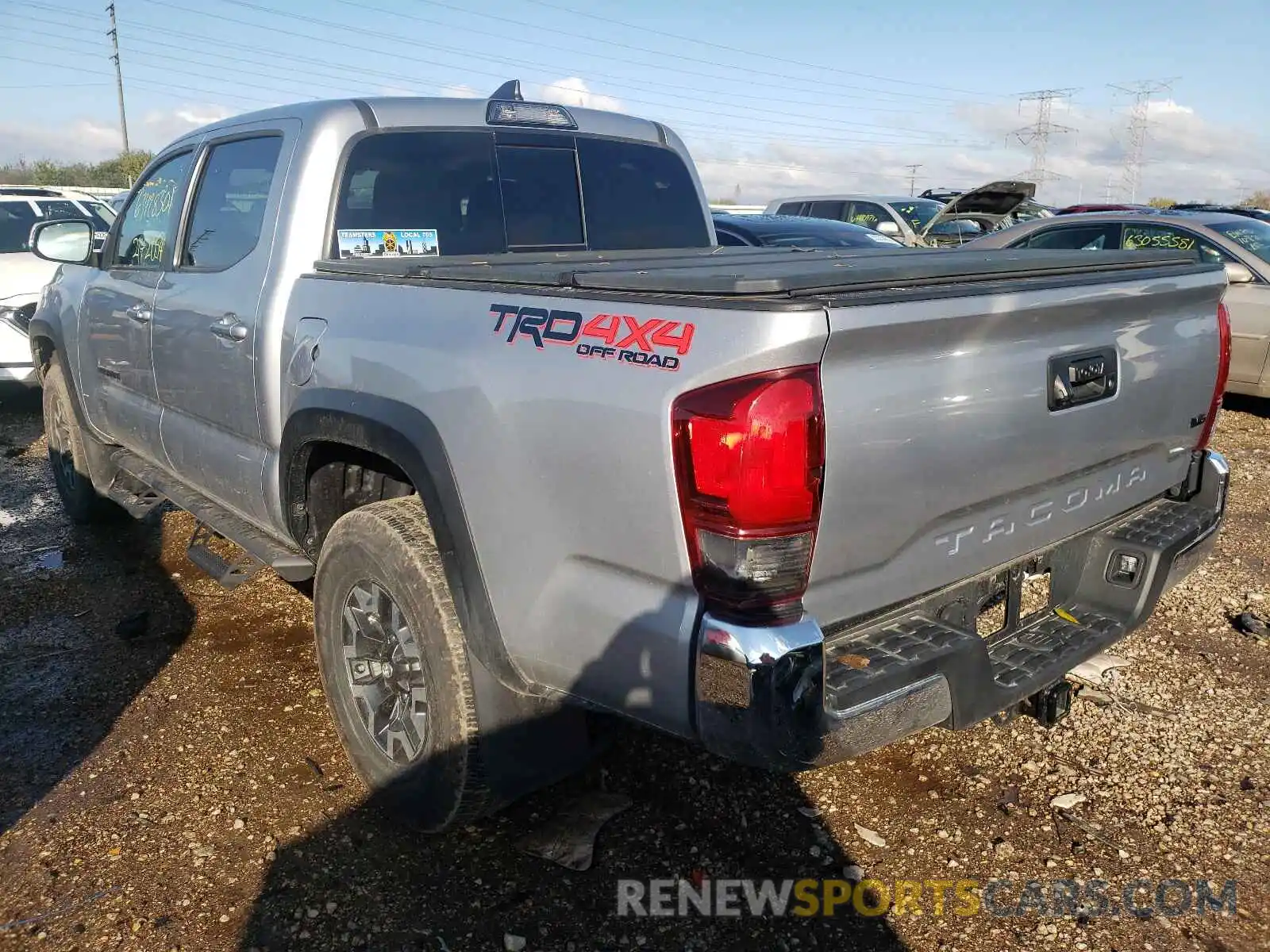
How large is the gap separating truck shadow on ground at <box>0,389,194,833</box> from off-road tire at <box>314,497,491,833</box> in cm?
98

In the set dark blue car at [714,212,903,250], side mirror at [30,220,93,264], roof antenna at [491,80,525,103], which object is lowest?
dark blue car at [714,212,903,250]

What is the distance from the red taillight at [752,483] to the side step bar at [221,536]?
1.91m

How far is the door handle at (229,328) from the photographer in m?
3.20

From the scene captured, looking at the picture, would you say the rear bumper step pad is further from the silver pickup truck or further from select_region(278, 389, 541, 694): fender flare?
select_region(278, 389, 541, 694): fender flare

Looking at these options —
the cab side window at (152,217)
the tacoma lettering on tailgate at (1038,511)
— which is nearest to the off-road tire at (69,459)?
Answer: the cab side window at (152,217)

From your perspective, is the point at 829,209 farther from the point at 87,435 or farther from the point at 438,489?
the point at 438,489

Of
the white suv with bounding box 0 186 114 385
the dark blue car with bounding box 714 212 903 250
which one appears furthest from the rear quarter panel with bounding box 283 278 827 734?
the dark blue car with bounding box 714 212 903 250

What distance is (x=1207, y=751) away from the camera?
3.21 metres

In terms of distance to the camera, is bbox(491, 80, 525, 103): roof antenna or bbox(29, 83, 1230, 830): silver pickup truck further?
bbox(491, 80, 525, 103): roof antenna

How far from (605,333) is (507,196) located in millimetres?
1742

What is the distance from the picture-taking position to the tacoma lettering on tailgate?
7.41 feet

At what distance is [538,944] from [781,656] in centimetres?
113

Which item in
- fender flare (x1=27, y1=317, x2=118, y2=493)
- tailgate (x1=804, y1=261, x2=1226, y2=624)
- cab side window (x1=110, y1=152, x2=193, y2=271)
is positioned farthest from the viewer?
fender flare (x1=27, y1=317, x2=118, y2=493)

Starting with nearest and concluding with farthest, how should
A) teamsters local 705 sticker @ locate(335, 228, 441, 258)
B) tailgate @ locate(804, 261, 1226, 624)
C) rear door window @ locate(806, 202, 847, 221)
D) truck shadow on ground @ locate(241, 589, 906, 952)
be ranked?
tailgate @ locate(804, 261, 1226, 624), truck shadow on ground @ locate(241, 589, 906, 952), teamsters local 705 sticker @ locate(335, 228, 441, 258), rear door window @ locate(806, 202, 847, 221)
